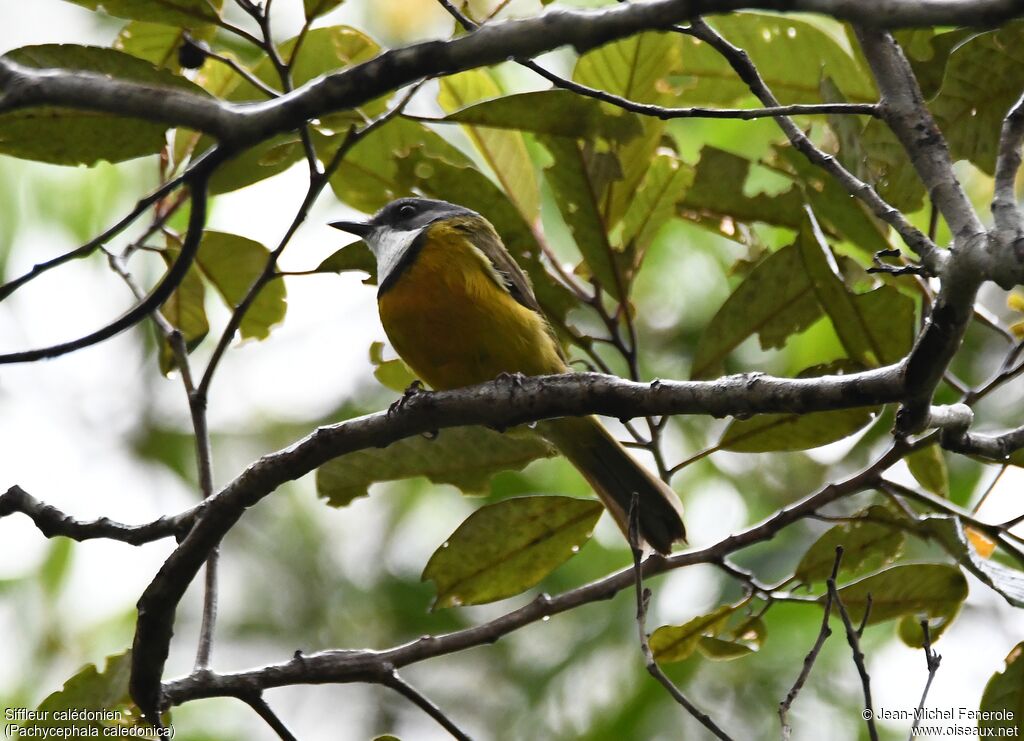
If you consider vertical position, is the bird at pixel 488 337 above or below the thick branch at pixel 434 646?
above

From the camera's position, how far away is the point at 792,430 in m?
3.20

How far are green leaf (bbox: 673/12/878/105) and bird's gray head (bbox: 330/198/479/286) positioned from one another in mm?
923

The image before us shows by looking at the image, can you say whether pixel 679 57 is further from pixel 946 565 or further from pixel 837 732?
pixel 837 732

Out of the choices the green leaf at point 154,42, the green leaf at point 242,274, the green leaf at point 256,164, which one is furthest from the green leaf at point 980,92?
the green leaf at point 154,42

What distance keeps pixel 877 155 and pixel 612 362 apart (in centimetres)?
286

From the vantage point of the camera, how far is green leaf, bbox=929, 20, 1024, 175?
9.85 ft

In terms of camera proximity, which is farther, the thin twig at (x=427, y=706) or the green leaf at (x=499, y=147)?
the green leaf at (x=499, y=147)

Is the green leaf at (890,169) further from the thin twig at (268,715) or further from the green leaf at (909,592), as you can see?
the thin twig at (268,715)

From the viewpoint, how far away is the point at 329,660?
2.88 metres

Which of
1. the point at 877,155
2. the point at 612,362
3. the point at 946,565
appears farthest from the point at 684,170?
the point at 612,362

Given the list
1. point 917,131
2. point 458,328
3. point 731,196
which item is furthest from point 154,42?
point 917,131

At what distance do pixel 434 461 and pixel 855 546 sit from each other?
1.30 metres

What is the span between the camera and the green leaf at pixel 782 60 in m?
3.53

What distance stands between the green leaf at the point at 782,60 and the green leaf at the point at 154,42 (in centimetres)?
161
